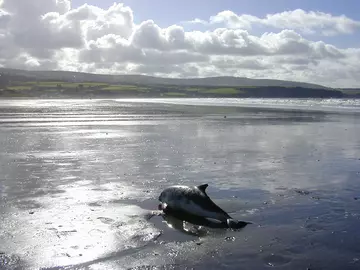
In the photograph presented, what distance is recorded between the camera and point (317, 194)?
1468 cm

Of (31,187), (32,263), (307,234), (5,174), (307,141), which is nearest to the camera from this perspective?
(32,263)

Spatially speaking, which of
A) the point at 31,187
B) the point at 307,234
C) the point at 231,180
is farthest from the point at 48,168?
the point at 307,234

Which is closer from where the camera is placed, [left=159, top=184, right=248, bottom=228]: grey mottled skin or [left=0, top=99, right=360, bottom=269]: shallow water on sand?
[left=0, top=99, right=360, bottom=269]: shallow water on sand

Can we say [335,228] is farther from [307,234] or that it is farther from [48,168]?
[48,168]

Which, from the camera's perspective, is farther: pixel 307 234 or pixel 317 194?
pixel 317 194

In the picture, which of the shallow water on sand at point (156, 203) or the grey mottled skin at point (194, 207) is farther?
the grey mottled skin at point (194, 207)

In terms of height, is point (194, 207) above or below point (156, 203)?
above

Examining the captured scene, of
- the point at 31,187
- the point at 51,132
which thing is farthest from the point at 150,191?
the point at 51,132

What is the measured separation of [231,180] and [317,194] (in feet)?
11.3

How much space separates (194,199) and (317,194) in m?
4.70

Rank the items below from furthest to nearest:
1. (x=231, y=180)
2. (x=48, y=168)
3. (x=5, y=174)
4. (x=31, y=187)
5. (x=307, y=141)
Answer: (x=307, y=141)
(x=48, y=168)
(x=5, y=174)
(x=231, y=180)
(x=31, y=187)

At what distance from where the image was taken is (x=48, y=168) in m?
19.7

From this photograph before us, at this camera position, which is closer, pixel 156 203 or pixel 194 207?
pixel 194 207

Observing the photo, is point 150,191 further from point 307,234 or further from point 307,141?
point 307,141
